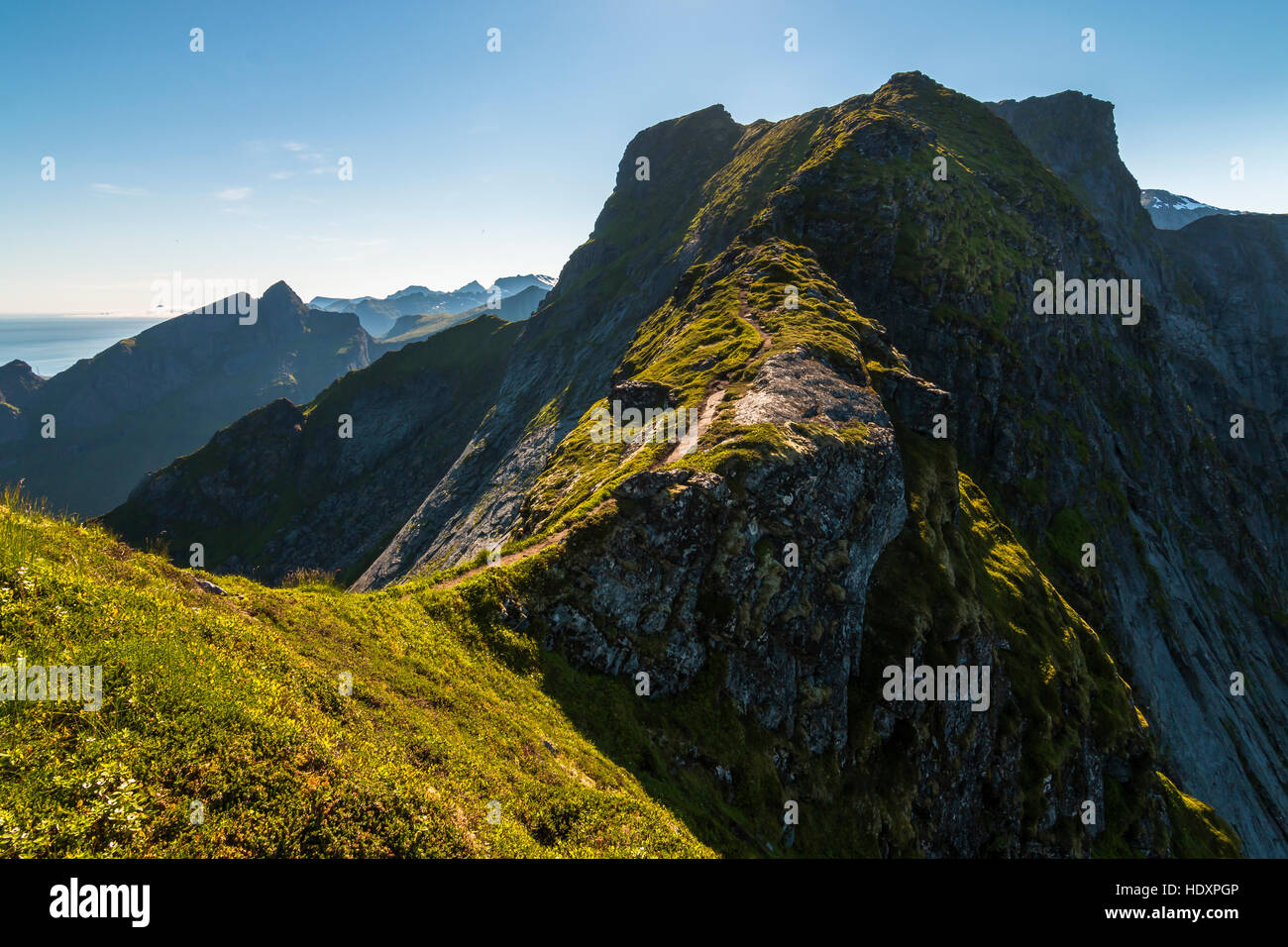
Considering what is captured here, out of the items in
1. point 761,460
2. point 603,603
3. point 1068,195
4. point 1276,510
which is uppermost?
point 1068,195

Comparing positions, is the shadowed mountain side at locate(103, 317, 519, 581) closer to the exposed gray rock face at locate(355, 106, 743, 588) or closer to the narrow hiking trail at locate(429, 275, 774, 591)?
the exposed gray rock face at locate(355, 106, 743, 588)

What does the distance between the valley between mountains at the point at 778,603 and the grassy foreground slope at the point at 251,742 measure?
0.09m

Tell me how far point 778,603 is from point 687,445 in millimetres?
13601

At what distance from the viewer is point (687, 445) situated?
134 feet

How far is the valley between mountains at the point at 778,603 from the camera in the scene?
13281 millimetres

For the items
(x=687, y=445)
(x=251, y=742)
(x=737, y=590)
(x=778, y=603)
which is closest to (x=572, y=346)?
(x=687, y=445)

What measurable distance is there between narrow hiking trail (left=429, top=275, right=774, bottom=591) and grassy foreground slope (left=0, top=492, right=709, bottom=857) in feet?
28.2

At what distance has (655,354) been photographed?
73.6m

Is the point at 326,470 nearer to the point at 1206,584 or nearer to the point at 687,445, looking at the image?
the point at 687,445

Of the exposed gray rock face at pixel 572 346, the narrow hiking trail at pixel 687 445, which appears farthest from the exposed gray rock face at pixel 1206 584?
the exposed gray rock face at pixel 572 346

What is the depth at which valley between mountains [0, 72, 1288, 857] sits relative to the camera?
13.3 meters

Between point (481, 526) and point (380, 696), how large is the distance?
69.3 meters
